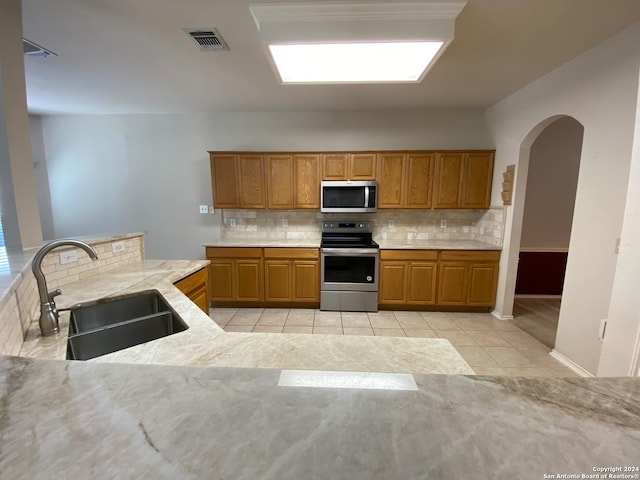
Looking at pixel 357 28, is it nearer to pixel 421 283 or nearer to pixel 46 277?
pixel 46 277

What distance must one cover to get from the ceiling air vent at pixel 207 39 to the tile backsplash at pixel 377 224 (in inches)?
80.9

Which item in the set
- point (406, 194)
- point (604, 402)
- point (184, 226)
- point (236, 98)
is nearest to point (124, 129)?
point (184, 226)

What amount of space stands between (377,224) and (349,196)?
658 mm

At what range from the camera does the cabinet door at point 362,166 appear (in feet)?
11.1

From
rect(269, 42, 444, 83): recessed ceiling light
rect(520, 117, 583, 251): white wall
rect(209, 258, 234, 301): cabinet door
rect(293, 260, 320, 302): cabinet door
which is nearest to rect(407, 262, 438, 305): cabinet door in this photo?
rect(293, 260, 320, 302): cabinet door

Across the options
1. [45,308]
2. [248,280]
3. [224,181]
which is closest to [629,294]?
[45,308]

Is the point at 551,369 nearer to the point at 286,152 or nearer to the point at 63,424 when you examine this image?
the point at 63,424

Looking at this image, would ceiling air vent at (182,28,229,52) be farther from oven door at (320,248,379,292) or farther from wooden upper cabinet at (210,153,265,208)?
oven door at (320,248,379,292)

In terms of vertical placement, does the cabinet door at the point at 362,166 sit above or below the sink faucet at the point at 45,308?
above

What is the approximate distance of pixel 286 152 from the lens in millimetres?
3422

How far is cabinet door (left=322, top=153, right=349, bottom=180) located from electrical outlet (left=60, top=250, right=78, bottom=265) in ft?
8.42

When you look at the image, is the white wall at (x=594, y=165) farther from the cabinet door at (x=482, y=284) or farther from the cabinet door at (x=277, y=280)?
the cabinet door at (x=277, y=280)

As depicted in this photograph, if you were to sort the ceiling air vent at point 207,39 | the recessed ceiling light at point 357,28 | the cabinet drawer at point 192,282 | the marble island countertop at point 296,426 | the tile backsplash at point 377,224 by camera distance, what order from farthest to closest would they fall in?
1. the tile backsplash at point 377,224
2. the cabinet drawer at point 192,282
3. the ceiling air vent at point 207,39
4. the recessed ceiling light at point 357,28
5. the marble island countertop at point 296,426

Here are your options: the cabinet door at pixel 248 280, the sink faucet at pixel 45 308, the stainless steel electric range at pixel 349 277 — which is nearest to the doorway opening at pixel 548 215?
the stainless steel electric range at pixel 349 277
